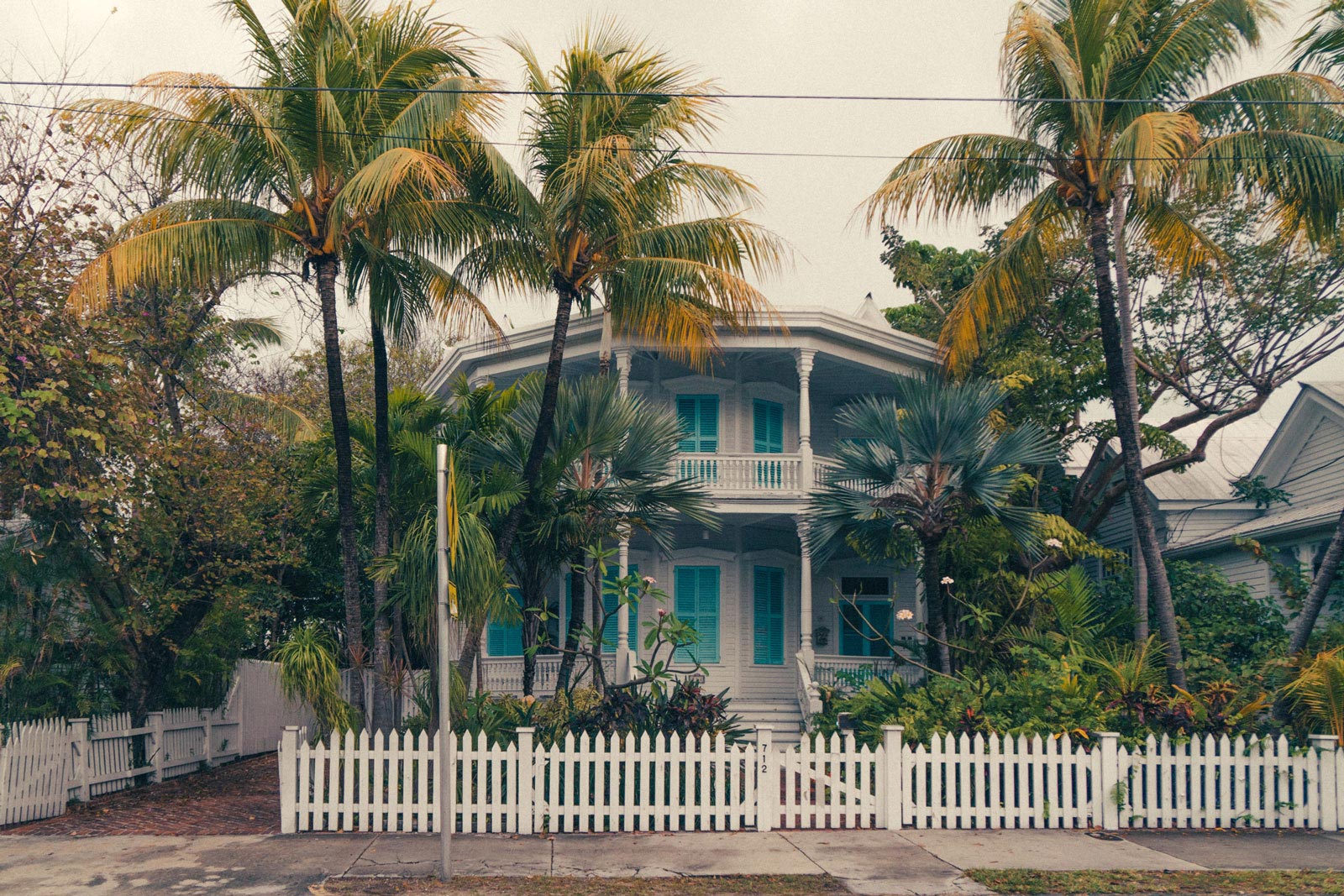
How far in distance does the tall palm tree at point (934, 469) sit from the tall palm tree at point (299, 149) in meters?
6.14

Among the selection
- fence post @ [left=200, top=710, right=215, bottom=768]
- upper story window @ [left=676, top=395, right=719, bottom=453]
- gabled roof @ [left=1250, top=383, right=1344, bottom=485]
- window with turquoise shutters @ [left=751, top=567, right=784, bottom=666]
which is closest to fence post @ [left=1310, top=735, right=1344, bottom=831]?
gabled roof @ [left=1250, top=383, right=1344, bottom=485]

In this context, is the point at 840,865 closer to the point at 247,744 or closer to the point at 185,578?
Answer: the point at 185,578

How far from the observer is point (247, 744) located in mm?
18344

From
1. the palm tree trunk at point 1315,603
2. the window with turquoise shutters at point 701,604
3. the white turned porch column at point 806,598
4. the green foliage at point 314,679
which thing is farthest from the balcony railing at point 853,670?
the green foliage at point 314,679

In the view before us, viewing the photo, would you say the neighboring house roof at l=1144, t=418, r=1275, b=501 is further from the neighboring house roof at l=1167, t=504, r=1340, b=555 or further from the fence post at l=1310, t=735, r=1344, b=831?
the fence post at l=1310, t=735, r=1344, b=831

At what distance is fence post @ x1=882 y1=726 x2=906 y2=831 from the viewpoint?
10617mm

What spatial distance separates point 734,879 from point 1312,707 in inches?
273

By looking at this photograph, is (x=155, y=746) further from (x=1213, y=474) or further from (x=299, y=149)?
(x=1213, y=474)

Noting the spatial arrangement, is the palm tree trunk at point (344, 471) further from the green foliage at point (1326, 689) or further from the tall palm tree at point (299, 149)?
the green foliage at point (1326, 689)

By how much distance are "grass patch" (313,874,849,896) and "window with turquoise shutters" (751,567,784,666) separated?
10.9 metres

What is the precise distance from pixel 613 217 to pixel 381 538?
4313 mm

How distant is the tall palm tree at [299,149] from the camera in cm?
1131

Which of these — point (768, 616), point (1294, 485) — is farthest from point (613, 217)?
point (1294, 485)

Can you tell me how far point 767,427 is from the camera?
2017 centimetres
